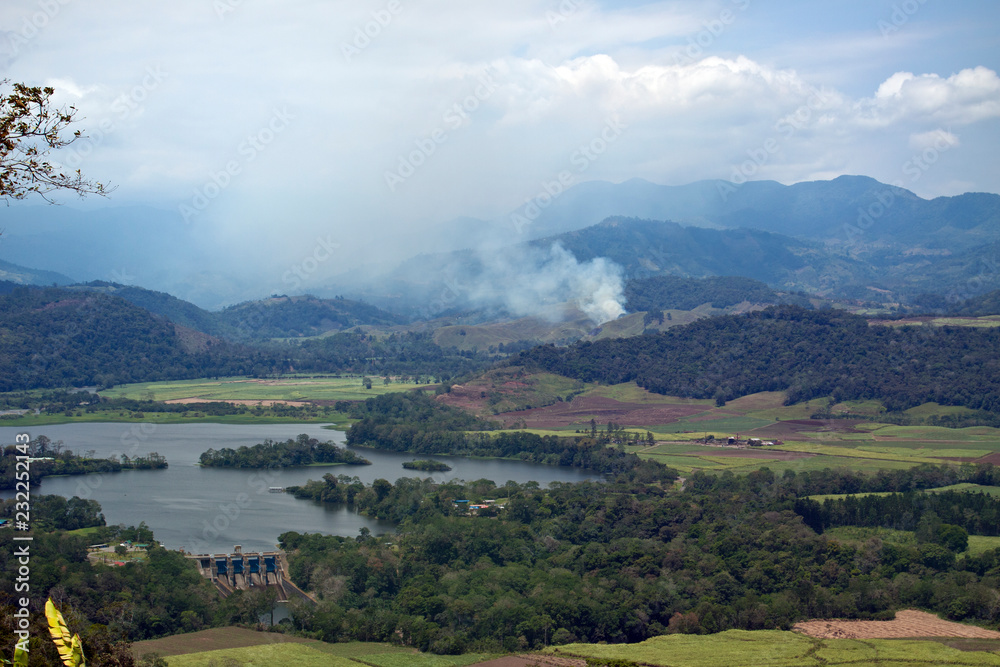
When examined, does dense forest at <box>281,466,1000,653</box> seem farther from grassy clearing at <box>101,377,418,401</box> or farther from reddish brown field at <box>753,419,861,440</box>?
grassy clearing at <box>101,377,418,401</box>

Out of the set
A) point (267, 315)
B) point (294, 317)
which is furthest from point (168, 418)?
point (294, 317)

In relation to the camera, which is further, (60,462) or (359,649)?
(60,462)

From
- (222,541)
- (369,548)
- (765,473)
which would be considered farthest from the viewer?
(765,473)

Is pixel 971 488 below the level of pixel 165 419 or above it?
below

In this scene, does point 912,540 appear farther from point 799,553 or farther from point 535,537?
point 535,537

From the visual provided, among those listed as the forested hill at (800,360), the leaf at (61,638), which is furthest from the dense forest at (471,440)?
the leaf at (61,638)

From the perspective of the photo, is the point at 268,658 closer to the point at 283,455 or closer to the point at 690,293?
the point at 283,455

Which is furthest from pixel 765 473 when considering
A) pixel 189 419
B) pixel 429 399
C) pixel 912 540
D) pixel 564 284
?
pixel 564 284

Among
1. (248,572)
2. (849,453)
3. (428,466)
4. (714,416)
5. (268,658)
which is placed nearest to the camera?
(268,658)
